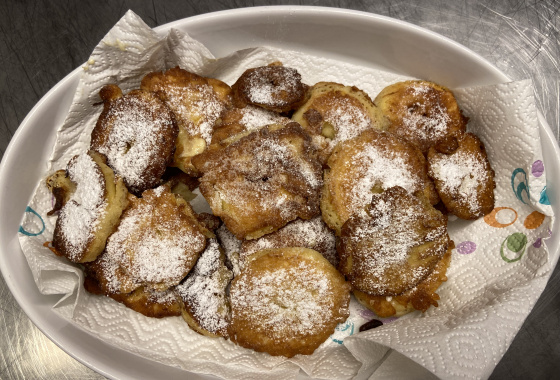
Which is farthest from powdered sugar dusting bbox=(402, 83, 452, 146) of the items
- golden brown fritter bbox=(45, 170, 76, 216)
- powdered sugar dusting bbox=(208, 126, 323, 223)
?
golden brown fritter bbox=(45, 170, 76, 216)

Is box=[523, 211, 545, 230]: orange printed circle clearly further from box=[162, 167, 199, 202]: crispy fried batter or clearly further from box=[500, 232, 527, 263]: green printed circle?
box=[162, 167, 199, 202]: crispy fried batter

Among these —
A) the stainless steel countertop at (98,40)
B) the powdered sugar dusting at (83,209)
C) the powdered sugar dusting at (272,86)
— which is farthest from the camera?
the stainless steel countertop at (98,40)

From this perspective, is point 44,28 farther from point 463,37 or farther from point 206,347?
point 463,37

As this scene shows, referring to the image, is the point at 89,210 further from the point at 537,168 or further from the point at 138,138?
the point at 537,168

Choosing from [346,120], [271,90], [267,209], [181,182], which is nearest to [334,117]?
[346,120]

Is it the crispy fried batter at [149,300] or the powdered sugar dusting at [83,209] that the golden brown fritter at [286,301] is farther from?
the powdered sugar dusting at [83,209]

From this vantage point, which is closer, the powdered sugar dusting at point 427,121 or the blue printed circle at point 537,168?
the blue printed circle at point 537,168

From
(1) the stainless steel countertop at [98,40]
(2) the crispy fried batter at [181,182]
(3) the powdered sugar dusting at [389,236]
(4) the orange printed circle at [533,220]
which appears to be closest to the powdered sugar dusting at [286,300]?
(3) the powdered sugar dusting at [389,236]
